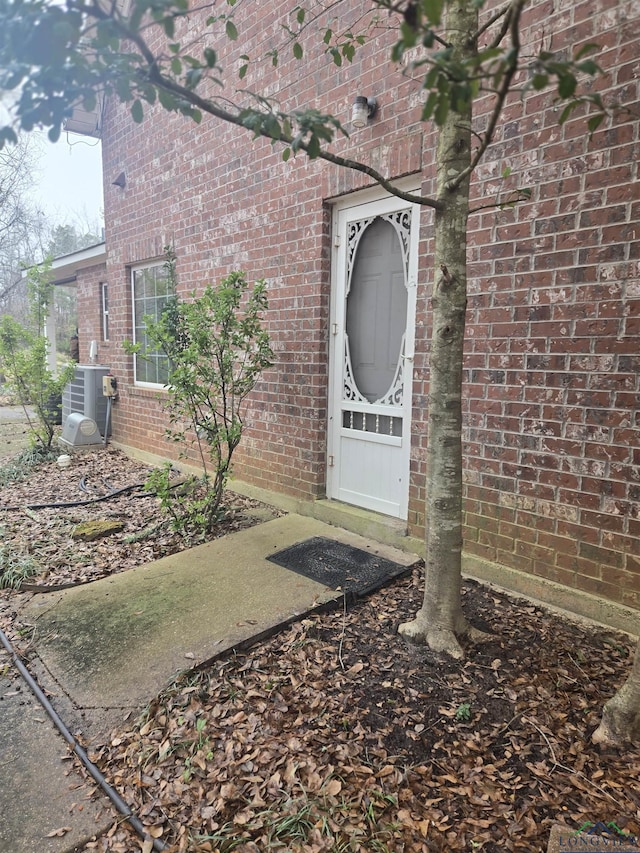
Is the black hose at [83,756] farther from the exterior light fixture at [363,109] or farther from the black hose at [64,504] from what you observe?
the exterior light fixture at [363,109]

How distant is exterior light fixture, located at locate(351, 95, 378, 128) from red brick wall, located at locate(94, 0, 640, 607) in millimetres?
59

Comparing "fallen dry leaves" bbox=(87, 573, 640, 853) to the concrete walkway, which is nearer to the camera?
"fallen dry leaves" bbox=(87, 573, 640, 853)

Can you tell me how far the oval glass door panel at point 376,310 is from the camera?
3832mm

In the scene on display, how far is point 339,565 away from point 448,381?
5.41ft

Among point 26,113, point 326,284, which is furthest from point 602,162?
point 26,113

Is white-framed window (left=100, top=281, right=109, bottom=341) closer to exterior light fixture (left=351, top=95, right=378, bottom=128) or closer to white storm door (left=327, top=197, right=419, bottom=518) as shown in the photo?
white storm door (left=327, top=197, right=419, bottom=518)

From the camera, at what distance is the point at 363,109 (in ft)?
12.0

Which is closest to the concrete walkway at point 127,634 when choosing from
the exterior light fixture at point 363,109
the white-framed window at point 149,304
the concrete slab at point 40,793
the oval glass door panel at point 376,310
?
the concrete slab at point 40,793

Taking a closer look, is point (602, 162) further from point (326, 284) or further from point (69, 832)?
point (69, 832)

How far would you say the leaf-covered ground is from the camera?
5.34 ft

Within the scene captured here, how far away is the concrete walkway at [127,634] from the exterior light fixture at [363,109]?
3.07 m

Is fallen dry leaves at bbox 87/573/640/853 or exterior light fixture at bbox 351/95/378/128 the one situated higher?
exterior light fixture at bbox 351/95/378/128

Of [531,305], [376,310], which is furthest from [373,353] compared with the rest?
[531,305]

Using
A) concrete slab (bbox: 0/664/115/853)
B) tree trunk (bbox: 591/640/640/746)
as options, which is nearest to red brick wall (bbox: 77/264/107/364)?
concrete slab (bbox: 0/664/115/853)
